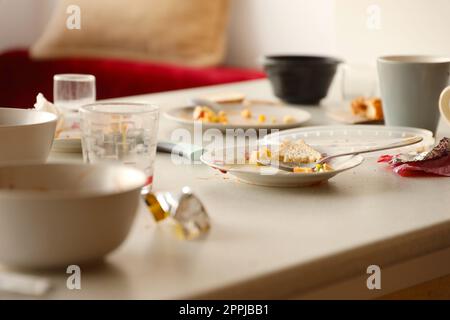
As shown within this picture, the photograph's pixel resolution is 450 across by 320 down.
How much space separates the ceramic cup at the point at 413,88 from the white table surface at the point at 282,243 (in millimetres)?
263

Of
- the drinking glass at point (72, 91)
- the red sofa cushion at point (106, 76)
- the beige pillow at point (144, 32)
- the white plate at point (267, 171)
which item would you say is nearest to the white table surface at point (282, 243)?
the white plate at point (267, 171)

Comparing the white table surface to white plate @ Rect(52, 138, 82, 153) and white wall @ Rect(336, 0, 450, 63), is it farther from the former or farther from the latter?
white wall @ Rect(336, 0, 450, 63)

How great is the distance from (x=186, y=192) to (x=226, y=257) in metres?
0.09

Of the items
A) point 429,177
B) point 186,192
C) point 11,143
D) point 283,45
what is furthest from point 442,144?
point 283,45

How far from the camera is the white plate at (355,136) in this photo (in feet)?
3.89

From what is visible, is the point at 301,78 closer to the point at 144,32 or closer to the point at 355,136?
the point at 355,136

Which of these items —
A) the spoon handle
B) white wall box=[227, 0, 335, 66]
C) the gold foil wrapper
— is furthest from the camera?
white wall box=[227, 0, 335, 66]

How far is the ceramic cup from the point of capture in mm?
1288

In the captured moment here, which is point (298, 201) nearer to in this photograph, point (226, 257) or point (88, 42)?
point (226, 257)

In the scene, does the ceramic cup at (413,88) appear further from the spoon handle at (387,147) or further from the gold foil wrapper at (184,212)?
the gold foil wrapper at (184,212)

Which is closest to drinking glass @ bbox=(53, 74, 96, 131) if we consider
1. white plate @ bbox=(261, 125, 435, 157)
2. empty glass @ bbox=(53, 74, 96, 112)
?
empty glass @ bbox=(53, 74, 96, 112)

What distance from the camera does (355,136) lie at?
125 centimetres

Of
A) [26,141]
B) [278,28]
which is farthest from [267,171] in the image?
[278,28]

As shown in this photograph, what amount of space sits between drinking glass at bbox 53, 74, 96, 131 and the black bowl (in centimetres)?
43
